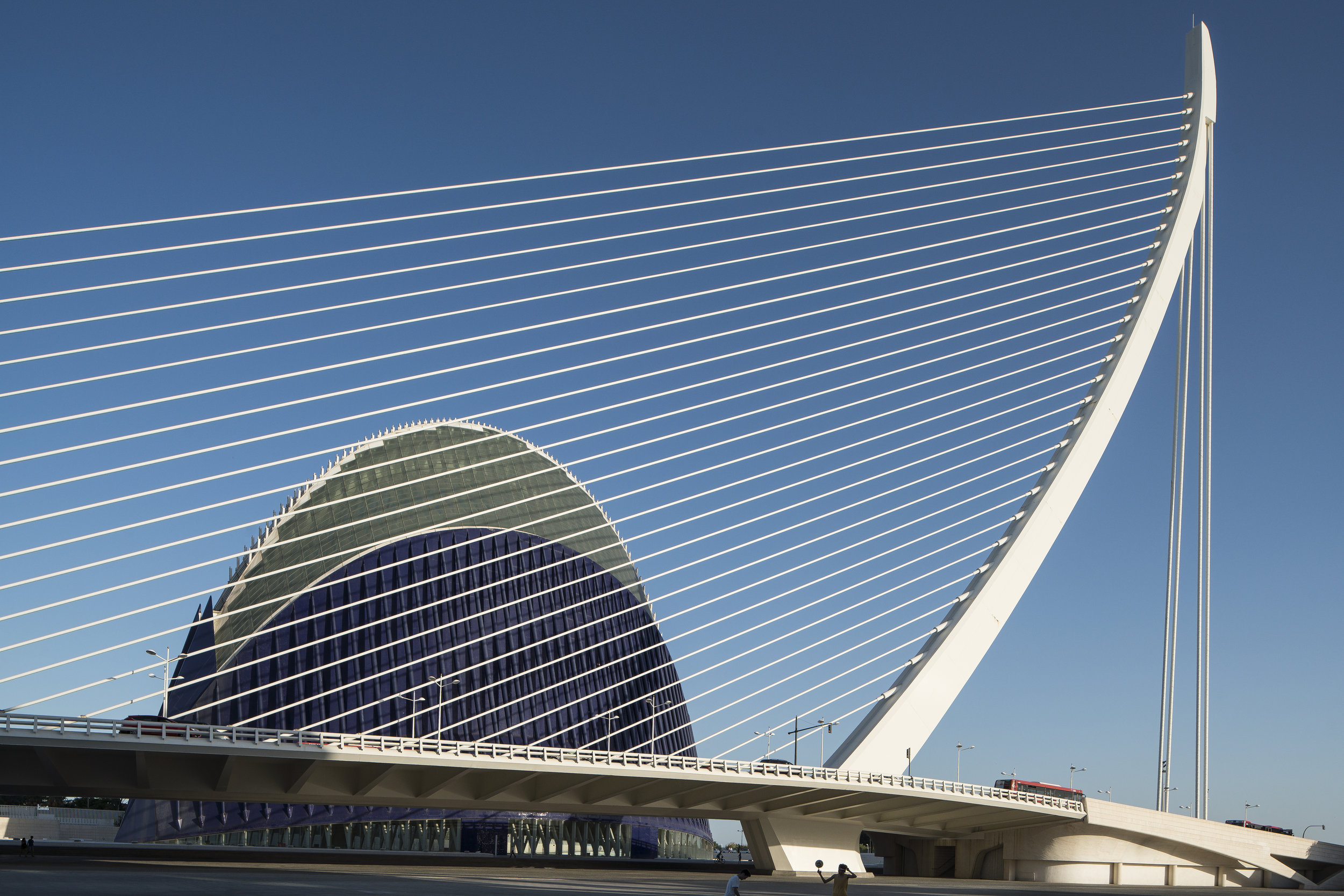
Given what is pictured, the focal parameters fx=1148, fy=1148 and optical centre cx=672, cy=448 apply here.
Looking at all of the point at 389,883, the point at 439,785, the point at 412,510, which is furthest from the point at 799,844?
the point at 412,510

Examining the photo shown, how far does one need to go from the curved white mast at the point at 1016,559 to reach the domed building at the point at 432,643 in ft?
48.2

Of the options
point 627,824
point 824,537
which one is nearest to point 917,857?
point 627,824

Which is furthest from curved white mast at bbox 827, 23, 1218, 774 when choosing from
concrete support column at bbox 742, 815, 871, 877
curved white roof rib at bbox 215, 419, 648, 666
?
curved white roof rib at bbox 215, 419, 648, 666

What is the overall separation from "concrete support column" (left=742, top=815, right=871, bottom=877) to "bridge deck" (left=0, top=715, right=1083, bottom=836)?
17.0 inches

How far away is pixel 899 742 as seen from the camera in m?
37.5

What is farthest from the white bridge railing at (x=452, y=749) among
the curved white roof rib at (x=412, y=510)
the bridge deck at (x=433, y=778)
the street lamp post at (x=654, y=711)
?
the street lamp post at (x=654, y=711)

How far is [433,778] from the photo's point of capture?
32.8 meters

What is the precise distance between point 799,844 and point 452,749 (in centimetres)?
1508

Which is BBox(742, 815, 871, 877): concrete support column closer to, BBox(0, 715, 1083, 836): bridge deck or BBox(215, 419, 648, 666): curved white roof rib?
BBox(0, 715, 1083, 836): bridge deck

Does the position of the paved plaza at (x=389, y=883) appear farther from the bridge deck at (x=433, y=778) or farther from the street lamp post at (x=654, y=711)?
the street lamp post at (x=654, y=711)

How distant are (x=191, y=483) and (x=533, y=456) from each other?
53256mm

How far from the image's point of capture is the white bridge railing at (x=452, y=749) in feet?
87.4

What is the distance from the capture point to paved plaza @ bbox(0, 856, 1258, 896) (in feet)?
67.9

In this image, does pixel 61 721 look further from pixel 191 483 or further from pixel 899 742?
pixel 899 742
